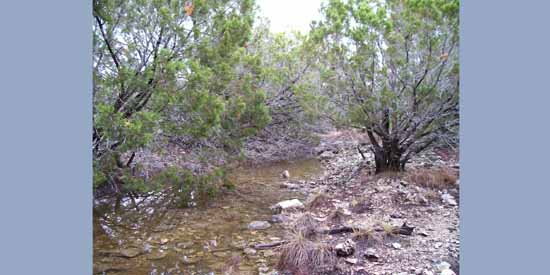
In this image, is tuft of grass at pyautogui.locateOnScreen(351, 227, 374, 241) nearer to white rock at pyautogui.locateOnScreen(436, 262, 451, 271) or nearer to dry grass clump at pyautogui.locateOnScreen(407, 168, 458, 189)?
white rock at pyautogui.locateOnScreen(436, 262, 451, 271)

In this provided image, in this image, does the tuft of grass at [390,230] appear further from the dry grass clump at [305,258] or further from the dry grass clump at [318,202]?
the dry grass clump at [318,202]

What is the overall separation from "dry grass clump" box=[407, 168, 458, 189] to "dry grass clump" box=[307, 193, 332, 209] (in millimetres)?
804

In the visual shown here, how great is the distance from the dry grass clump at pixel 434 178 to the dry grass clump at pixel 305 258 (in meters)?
1.19

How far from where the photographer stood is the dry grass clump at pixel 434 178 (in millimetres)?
3085

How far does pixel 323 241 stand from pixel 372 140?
6.00 ft

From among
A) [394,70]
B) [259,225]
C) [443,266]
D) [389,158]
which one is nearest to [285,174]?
[389,158]

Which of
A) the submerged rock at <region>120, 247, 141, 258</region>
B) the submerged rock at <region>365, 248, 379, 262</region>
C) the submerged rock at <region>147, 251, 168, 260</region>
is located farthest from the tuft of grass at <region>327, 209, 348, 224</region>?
the submerged rock at <region>120, 247, 141, 258</region>

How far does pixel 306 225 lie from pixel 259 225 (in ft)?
1.38

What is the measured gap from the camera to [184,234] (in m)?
3.05

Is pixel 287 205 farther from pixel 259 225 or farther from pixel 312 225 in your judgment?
pixel 312 225

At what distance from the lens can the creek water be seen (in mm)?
2547

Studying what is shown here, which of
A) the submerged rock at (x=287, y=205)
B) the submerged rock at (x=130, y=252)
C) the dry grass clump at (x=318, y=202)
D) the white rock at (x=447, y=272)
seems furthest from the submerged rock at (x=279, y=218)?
the white rock at (x=447, y=272)

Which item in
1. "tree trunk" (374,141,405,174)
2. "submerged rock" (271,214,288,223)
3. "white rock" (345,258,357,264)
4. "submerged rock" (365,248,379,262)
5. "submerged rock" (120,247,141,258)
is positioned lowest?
"submerged rock" (120,247,141,258)

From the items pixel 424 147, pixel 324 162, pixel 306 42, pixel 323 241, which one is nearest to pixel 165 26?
pixel 306 42
